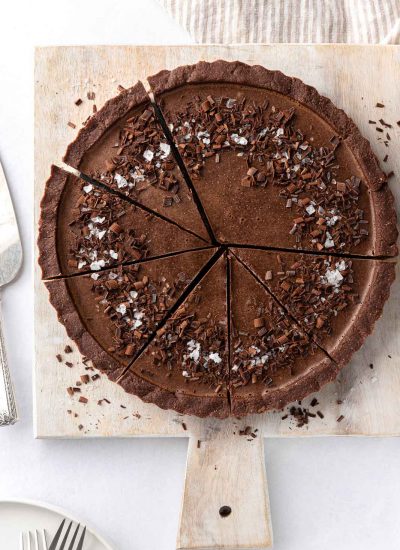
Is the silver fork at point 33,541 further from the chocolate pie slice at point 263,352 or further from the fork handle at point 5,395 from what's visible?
the chocolate pie slice at point 263,352

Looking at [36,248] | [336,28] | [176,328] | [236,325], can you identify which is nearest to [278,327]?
[236,325]

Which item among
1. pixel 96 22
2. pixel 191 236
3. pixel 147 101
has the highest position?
pixel 96 22

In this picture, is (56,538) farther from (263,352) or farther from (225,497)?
(263,352)

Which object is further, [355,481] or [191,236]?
[355,481]

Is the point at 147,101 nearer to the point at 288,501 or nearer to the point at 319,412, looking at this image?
the point at 319,412

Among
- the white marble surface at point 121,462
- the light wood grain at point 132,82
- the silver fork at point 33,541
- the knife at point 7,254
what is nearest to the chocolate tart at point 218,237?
the light wood grain at point 132,82

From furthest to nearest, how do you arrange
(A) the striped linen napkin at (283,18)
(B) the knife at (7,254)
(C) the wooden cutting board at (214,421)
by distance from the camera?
(A) the striped linen napkin at (283,18)
(B) the knife at (7,254)
(C) the wooden cutting board at (214,421)

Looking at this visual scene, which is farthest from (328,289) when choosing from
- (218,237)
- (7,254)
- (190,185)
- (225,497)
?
(7,254)
